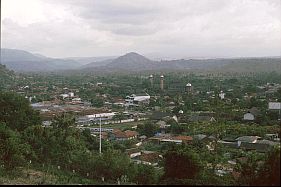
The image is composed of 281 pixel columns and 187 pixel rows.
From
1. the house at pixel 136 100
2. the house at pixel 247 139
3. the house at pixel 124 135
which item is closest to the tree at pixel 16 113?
the house at pixel 124 135

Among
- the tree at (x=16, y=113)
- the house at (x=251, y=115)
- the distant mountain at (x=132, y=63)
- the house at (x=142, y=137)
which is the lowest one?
the house at (x=142, y=137)

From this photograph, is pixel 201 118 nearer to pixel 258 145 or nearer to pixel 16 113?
pixel 258 145

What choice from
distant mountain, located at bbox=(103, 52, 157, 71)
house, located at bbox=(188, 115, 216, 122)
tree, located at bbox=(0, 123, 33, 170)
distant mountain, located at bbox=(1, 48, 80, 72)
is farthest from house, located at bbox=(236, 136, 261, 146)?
distant mountain, located at bbox=(1, 48, 80, 72)

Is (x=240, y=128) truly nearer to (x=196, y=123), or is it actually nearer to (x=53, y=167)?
(x=196, y=123)

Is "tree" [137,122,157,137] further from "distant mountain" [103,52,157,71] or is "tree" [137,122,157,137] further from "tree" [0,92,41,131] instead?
"distant mountain" [103,52,157,71]

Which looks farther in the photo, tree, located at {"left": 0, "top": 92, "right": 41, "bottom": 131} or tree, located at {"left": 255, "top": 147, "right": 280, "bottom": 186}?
tree, located at {"left": 0, "top": 92, "right": 41, "bottom": 131}

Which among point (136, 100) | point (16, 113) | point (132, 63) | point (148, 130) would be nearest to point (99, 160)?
point (16, 113)

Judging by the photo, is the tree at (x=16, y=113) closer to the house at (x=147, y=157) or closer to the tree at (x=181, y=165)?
the house at (x=147, y=157)

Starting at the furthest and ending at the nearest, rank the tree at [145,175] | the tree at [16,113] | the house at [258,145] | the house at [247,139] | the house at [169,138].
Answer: the house at [169,138] < the house at [247,139] < the tree at [16,113] < the house at [258,145] < the tree at [145,175]
